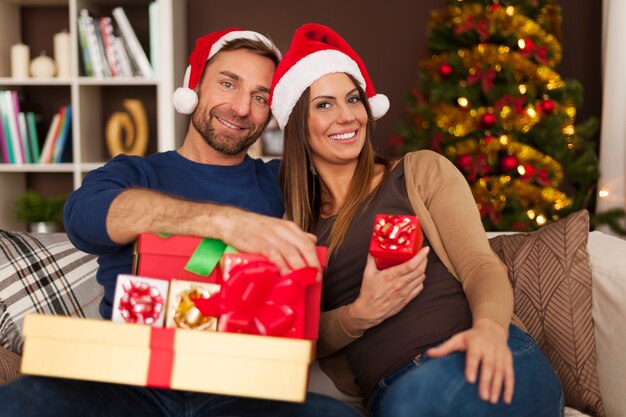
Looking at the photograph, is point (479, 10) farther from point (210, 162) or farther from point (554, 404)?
point (554, 404)

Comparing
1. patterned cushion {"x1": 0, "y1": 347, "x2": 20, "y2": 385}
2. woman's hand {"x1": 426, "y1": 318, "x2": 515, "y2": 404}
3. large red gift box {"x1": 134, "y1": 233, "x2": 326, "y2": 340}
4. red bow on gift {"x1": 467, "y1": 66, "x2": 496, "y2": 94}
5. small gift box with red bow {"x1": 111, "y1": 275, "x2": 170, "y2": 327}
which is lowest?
patterned cushion {"x1": 0, "y1": 347, "x2": 20, "y2": 385}

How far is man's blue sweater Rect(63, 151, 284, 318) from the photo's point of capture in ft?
4.79

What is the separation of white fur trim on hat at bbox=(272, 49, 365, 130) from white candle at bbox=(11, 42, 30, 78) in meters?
2.24

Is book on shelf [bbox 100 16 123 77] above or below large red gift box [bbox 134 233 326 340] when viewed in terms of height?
above

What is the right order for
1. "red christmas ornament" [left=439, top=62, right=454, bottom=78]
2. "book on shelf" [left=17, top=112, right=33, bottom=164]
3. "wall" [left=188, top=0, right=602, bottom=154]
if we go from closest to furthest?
"red christmas ornament" [left=439, top=62, right=454, bottom=78]
"book on shelf" [left=17, top=112, right=33, bottom=164]
"wall" [left=188, top=0, right=602, bottom=154]

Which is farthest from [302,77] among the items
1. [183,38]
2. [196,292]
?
[183,38]

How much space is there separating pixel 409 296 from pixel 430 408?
34 centimetres

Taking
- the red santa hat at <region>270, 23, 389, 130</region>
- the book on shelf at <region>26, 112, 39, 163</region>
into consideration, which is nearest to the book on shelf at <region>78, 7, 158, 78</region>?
the book on shelf at <region>26, 112, 39, 163</region>

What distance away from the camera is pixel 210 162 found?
1.93 meters

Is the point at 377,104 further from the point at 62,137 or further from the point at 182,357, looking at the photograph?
the point at 62,137

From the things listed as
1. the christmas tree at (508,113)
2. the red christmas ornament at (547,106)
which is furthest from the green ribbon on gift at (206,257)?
the red christmas ornament at (547,106)

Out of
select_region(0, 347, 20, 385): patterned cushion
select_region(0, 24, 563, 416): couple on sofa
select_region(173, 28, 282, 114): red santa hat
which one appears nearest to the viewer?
select_region(0, 24, 563, 416): couple on sofa

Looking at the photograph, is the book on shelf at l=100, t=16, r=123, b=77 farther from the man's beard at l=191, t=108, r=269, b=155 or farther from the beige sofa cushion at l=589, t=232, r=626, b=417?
the beige sofa cushion at l=589, t=232, r=626, b=417

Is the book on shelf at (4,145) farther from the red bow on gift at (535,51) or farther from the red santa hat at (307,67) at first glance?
the red bow on gift at (535,51)
